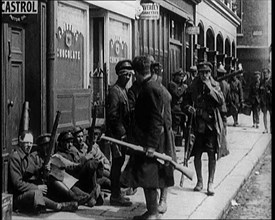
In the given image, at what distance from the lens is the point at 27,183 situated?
5324mm

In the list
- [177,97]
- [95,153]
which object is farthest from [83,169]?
[177,97]

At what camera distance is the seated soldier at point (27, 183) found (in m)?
5.23

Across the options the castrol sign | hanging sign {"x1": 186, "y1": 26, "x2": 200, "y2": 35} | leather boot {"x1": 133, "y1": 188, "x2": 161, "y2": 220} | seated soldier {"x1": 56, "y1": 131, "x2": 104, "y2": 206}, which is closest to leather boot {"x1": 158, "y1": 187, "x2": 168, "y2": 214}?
leather boot {"x1": 133, "y1": 188, "x2": 161, "y2": 220}

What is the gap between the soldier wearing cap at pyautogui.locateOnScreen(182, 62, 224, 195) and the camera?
6082 mm

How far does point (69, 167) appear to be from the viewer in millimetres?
5500

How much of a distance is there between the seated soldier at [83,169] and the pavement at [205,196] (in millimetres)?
127

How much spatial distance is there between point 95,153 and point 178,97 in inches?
35.5

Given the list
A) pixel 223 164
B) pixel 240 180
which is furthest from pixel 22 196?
pixel 223 164

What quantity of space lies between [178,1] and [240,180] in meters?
2.32

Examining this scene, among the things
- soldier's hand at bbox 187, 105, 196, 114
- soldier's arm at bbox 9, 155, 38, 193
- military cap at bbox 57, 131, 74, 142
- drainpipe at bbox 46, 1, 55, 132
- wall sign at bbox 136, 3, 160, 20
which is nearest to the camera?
drainpipe at bbox 46, 1, 55, 132

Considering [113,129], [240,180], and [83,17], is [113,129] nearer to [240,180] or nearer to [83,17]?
[83,17]

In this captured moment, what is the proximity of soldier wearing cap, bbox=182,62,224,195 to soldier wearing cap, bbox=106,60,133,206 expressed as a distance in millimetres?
909

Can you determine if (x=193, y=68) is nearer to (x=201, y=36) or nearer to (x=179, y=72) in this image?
(x=201, y=36)

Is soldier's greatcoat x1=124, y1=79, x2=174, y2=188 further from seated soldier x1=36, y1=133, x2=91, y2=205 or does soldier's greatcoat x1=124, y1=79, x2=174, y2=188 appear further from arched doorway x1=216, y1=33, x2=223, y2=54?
arched doorway x1=216, y1=33, x2=223, y2=54
